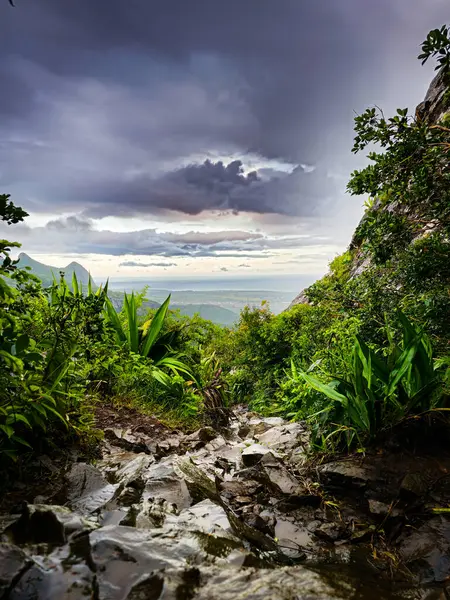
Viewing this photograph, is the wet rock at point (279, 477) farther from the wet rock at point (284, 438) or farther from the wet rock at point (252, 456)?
the wet rock at point (284, 438)

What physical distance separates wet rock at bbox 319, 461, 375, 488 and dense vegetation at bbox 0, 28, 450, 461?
0.20m

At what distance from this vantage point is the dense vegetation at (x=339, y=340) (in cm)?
219

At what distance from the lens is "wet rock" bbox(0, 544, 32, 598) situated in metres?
1.19

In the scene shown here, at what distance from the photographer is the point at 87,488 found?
7.07 feet

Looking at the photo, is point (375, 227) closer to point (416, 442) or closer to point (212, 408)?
point (416, 442)

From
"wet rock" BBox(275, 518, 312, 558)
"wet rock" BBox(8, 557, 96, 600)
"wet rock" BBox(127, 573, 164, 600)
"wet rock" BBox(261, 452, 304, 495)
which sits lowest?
"wet rock" BBox(275, 518, 312, 558)

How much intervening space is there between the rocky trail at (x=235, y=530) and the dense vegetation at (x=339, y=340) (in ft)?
1.22

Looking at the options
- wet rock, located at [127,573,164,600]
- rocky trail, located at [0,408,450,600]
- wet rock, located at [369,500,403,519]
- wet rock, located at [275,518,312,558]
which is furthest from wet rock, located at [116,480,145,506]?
wet rock, located at [369,500,403,519]

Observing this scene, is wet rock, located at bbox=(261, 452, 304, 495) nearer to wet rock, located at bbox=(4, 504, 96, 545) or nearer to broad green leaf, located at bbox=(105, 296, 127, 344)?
wet rock, located at bbox=(4, 504, 96, 545)

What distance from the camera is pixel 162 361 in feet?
16.8

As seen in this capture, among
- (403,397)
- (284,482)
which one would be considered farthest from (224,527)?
(403,397)

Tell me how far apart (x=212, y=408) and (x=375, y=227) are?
11.9 feet

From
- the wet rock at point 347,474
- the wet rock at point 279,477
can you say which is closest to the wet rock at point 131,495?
the wet rock at point 279,477

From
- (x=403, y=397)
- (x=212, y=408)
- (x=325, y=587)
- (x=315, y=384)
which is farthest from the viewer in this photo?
(x=212, y=408)
